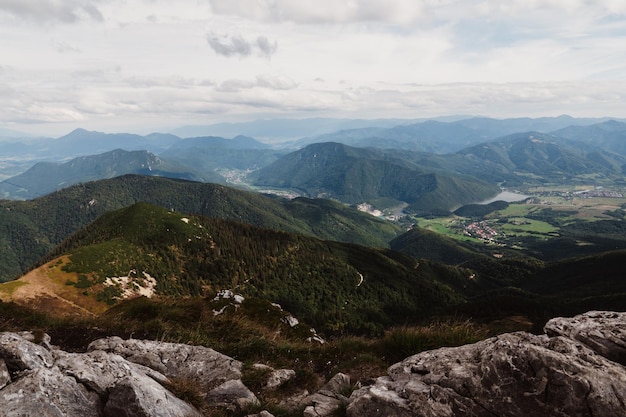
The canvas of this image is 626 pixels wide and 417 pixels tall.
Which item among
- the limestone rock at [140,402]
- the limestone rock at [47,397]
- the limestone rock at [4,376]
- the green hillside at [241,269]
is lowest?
the green hillside at [241,269]

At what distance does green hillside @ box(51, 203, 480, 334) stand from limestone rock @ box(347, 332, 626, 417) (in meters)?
113

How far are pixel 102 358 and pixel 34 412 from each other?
106 inches

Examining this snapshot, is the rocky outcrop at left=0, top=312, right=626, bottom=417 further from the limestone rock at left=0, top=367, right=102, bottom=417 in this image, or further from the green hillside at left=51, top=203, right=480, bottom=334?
the green hillside at left=51, top=203, right=480, bottom=334

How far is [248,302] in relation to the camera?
1797 inches

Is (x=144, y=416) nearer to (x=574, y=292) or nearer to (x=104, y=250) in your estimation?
(x=104, y=250)

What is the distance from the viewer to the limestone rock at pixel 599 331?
376 inches

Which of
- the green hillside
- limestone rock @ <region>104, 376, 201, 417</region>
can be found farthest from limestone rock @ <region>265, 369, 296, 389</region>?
the green hillside

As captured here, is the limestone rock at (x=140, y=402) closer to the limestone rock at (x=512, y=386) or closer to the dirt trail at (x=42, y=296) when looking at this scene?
the limestone rock at (x=512, y=386)

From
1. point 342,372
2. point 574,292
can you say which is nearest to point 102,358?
point 342,372

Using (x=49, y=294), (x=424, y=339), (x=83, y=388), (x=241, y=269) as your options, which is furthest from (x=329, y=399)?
(x=241, y=269)

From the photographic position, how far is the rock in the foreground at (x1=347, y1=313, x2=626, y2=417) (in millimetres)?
7750

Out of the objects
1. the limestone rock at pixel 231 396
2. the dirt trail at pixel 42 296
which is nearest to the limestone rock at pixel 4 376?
the limestone rock at pixel 231 396

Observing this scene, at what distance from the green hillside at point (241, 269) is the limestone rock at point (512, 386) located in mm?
113009

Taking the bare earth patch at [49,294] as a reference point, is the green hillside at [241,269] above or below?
below
